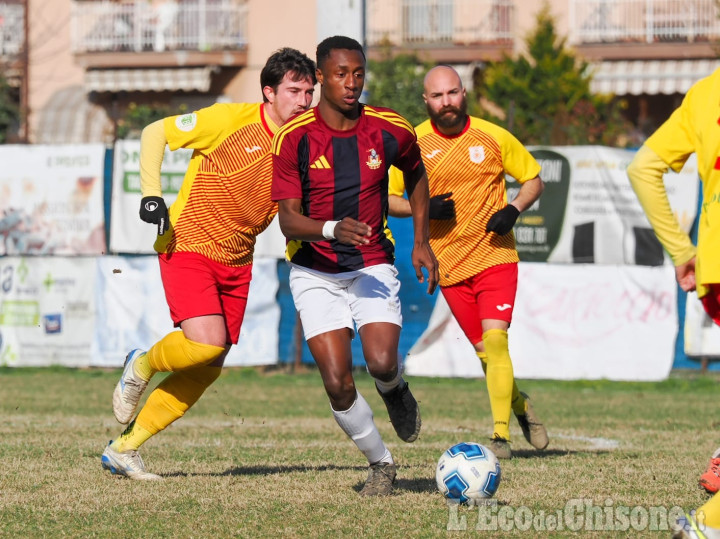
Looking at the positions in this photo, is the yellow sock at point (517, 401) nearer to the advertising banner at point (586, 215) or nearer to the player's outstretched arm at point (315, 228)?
the player's outstretched arm at point (315, 228)

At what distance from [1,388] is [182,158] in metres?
3.91

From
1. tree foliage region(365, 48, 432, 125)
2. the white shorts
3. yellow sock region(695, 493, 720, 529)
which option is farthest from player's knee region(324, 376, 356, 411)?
tree foliage region(365, 48, 432, 125)

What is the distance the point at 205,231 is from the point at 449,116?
203cm

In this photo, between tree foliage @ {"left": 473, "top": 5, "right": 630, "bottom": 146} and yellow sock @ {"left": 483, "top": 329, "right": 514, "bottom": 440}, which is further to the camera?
tree foliage @ {"left": 473, "top": 5, "right": 630, "bottom": 146}

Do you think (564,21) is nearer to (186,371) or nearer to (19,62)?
(19,62)

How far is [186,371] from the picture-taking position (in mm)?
7117

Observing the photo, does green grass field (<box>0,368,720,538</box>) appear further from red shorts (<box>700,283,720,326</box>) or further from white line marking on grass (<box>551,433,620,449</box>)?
red shorts (<box>700,283,720,326</box>)

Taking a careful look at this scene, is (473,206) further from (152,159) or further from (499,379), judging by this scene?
(152,159)

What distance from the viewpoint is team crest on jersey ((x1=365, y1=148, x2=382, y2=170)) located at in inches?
243

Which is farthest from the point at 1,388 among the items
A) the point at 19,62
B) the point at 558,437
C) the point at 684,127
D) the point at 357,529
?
the point at 19,62

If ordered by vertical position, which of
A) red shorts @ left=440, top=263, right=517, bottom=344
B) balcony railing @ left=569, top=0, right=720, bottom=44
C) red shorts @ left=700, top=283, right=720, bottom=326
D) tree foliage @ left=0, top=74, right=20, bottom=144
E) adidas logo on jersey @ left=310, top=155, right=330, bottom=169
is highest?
balcony railing @ left=569, top=0, right=720, bottom=44

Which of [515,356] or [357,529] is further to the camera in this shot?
[515,356]

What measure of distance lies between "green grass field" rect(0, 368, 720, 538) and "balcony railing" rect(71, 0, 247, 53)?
18.2m

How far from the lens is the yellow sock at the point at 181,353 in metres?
6.82
